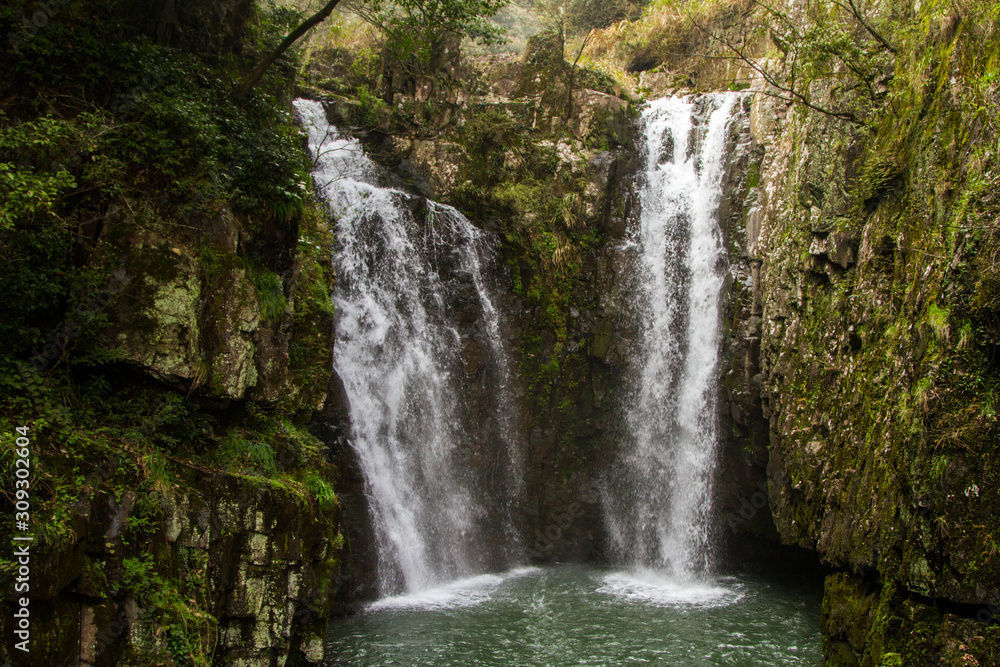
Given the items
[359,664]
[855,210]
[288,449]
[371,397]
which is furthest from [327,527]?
[855,210]

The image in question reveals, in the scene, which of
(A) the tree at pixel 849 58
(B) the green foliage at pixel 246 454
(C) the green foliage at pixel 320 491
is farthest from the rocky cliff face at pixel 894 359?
(B) the green foliage at pixel 246 454

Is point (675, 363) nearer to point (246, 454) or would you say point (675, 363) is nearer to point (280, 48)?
point (246, 454)

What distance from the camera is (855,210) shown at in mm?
10867

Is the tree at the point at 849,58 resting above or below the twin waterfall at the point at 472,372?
above

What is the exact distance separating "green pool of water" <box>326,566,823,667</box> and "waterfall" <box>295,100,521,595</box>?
1089mm

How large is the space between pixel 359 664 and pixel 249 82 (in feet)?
28.1

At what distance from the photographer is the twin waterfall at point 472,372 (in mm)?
13656

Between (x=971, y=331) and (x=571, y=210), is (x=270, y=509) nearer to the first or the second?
(x=971, y=331)

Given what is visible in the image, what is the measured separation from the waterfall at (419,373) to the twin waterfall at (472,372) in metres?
0.03

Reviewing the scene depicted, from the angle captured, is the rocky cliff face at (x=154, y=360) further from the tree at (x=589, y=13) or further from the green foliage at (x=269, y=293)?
the tree at (x=589, y=13)

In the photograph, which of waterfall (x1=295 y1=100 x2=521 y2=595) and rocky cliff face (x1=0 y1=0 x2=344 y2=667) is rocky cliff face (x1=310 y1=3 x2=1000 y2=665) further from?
rocky cliff face (x1=0 y1=0 x2=344 y2=667)

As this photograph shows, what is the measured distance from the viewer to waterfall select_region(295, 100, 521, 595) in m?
13.4

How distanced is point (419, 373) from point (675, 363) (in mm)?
6343

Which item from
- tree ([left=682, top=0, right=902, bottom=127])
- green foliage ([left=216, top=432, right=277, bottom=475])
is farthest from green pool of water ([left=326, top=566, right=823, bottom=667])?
tree ([left=682, top=0, right=902, bottom=127])
